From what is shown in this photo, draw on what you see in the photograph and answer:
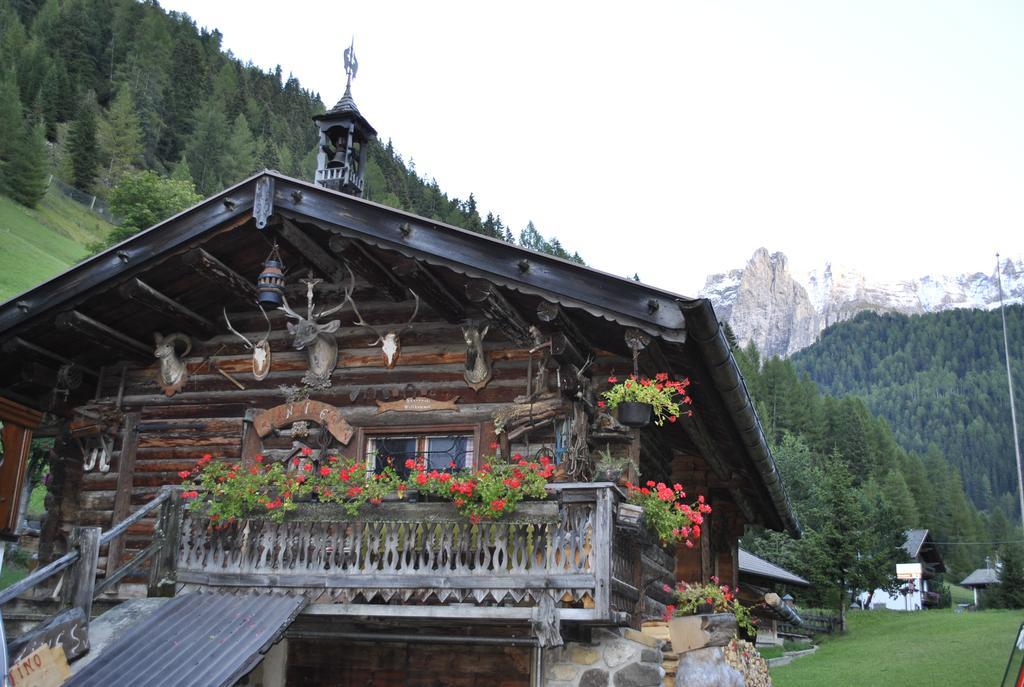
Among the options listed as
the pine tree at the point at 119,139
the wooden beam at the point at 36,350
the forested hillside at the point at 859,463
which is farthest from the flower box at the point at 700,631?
the pine tree at the point at 119,139

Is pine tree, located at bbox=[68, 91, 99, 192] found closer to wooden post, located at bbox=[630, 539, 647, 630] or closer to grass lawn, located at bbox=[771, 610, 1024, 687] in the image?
grass lawn, located at bbox=[771, 610, 1024, 687]

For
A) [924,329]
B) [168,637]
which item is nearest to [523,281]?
[168,637]

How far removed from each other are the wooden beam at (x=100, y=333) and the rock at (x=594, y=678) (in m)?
7.87

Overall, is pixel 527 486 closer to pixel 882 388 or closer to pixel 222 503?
pixel 222 503

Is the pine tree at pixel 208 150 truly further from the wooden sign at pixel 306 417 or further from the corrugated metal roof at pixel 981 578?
the wooden sign at pixel 306 417

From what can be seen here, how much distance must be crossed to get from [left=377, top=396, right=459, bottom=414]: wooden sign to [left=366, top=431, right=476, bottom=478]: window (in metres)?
0.32

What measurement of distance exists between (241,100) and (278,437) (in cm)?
11446

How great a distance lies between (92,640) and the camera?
35.4 ft

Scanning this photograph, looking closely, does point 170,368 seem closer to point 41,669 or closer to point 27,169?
point 41,669

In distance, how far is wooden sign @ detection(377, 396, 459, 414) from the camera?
42.4 ft

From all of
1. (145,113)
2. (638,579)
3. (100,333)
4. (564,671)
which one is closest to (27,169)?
(145,113)

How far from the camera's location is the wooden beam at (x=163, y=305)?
13344mm

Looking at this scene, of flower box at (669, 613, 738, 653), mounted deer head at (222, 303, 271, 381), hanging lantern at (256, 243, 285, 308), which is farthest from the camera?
mounted deer head at (222, 303, 271, 381)

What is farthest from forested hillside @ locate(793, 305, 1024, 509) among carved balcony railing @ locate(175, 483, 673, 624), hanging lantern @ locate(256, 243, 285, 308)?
carved balcony railing @ locate(175, 483, 673, 624)
